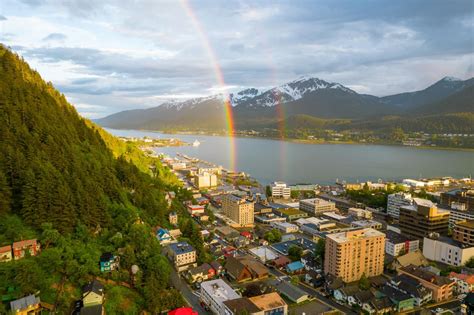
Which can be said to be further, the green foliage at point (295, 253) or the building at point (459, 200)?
the building at point (459, 200)

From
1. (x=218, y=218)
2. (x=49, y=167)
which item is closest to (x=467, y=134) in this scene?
(x=218, y=218)

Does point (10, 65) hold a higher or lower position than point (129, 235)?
higher

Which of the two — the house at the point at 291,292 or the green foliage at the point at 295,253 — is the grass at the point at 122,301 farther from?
the green foliage at the point at 295,253

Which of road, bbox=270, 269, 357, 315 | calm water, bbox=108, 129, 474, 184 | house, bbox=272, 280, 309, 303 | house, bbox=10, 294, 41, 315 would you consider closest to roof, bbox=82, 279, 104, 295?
house, bbox=10, 294, 41, 315

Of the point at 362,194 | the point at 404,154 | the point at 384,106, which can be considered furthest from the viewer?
the point at 384,106

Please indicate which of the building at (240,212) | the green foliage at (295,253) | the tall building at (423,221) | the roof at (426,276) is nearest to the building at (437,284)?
the roof at (426,276)

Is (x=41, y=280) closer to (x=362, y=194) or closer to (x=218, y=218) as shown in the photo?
(x=218, y=218)

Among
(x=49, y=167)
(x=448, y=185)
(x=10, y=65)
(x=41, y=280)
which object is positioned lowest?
(x=448, y=185)
